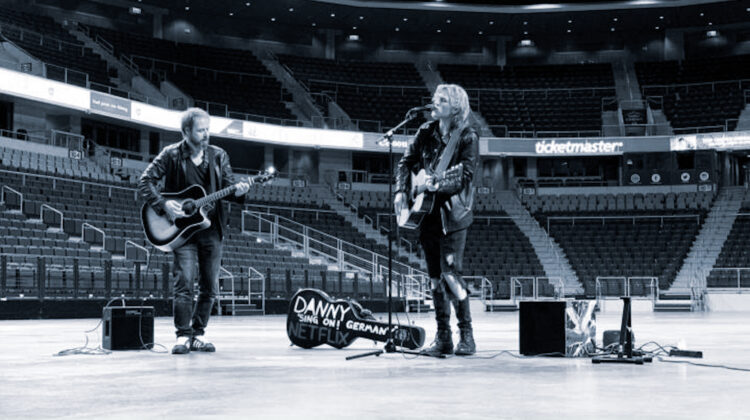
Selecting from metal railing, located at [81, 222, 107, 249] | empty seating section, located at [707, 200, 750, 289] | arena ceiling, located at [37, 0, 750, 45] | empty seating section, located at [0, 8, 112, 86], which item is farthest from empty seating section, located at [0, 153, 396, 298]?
Answer: arena ceiling, located at [37, 0, 750, 45]

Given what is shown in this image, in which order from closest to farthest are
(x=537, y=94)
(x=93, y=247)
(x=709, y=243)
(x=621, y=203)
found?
(x=93, y=247)
(x=709, y=243)
(x=621, y=203)
(x=537, y=94)

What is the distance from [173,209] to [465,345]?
2.18 m

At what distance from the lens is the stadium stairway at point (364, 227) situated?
31.2 metres

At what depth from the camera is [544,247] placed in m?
32.7

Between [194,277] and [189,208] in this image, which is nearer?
[189,208]

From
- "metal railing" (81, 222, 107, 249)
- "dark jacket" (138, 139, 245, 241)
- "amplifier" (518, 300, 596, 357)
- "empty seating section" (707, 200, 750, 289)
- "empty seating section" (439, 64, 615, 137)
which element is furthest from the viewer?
"empty seating section" (439, 64, 615, 137)

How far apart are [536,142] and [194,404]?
33.2m

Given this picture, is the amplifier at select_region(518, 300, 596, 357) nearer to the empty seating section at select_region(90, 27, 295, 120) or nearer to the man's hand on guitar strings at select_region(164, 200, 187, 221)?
the man's hand on guitar strings at select_region(164, 200, 187, 221)

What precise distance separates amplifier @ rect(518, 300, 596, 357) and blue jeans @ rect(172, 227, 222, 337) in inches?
85.8

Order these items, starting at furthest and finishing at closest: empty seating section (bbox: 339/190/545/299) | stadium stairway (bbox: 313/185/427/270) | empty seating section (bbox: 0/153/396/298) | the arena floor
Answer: stadium stairway (bbox: 313/185/427/270) < empty seating section (bbox: 339/190/545/299) < empty seating section (bbox: 0/153/396/298) < the arena floor

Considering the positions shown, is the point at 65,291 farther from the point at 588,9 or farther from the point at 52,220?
the point at 588,9

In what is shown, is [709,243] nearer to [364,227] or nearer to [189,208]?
[364,227]

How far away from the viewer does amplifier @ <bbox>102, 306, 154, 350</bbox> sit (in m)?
6.63

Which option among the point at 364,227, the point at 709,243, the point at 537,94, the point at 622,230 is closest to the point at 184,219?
the point at 364,227
